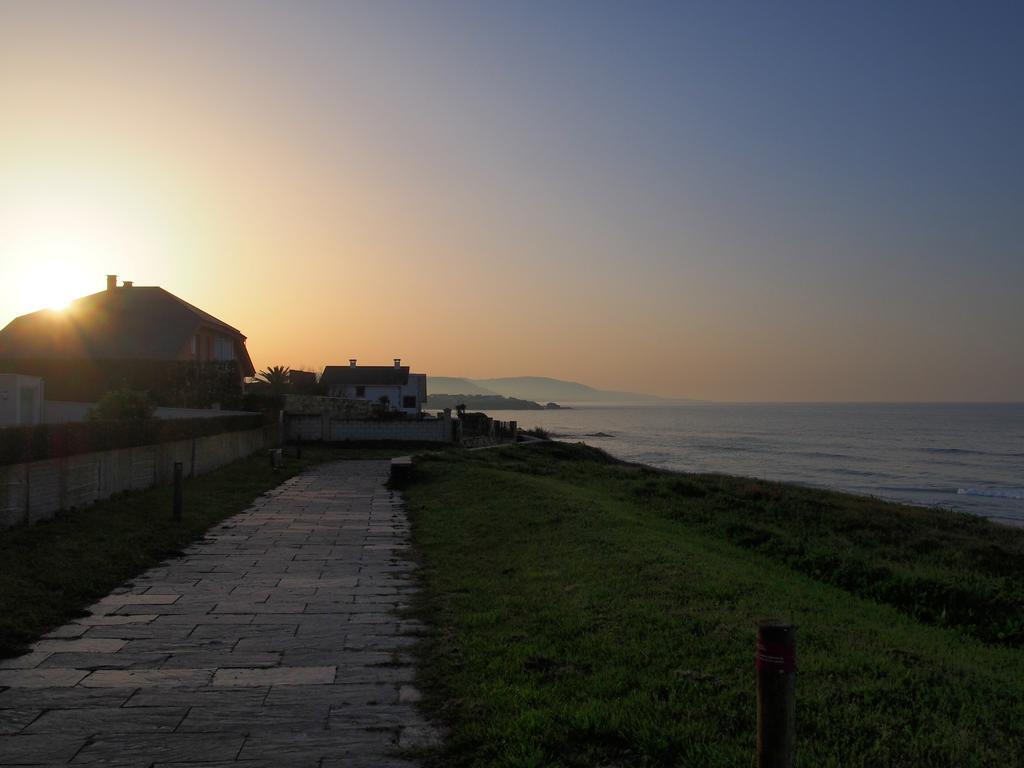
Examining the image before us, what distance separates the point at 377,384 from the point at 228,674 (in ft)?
222

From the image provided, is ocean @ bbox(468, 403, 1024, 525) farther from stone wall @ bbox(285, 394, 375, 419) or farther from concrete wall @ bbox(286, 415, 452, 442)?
stone wall @ bbox(285, 394, 375, 419)

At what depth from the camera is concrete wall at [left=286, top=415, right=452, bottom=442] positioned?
36.8 m

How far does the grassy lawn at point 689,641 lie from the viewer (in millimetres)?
4320

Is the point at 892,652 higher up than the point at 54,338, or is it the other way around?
the point at 54,338

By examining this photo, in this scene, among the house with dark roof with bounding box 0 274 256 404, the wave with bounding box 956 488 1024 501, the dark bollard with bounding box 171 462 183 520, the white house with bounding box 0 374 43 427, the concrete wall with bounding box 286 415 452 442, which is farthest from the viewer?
the wave with bounding box 956 488 1024 501

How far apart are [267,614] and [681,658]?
3.90 metres

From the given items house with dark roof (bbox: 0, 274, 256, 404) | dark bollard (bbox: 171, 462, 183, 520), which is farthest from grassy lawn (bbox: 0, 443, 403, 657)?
house with dark roof (bbox: 0, 274, 256, 404)

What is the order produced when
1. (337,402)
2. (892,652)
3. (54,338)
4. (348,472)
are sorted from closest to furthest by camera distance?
(892,652) < (348,472) < (54,338) < (337,402)

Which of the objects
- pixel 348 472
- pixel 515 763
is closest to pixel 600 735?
pixel 515 763

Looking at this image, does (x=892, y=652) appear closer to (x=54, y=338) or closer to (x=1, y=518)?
(x=1, y=518)

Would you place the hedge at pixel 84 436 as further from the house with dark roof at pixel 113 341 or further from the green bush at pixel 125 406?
the house with dark roof at pixel 113 341

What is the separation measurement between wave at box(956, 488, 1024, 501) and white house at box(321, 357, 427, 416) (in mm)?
44012

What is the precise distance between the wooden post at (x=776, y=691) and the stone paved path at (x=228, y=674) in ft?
6.35

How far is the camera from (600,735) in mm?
4426
